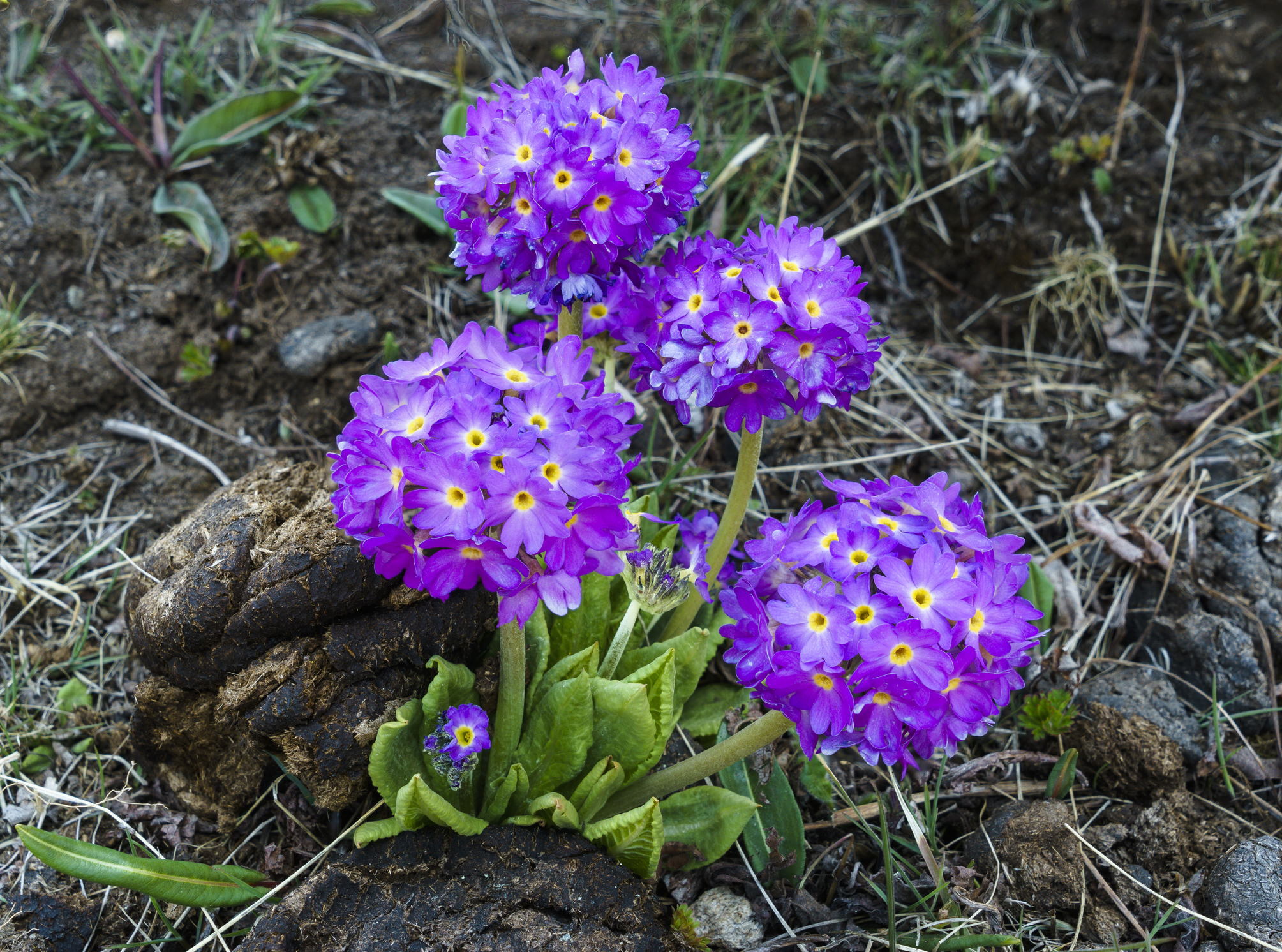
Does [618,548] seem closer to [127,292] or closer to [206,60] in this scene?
[127,292]

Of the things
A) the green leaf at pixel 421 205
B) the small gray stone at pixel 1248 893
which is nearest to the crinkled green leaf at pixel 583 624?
the small gray stone at pixel 1248 893

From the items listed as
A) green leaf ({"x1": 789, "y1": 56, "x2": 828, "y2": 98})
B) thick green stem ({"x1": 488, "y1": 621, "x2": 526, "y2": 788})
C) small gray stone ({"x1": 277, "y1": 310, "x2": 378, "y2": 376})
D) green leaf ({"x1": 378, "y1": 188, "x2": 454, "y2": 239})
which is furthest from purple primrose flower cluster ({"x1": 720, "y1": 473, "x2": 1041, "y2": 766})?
green leaf ({"x1": 789, "y1": 56, "x2": 828, "y2": 98})

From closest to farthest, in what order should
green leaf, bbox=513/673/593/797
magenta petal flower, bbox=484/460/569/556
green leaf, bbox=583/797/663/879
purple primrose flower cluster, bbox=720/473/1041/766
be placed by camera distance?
1. magenta petal flower, bbox=484/460/569/556
2. purple primrose flower cluster, bbox=720/473/1041/766
3. green leaf, bbox=583/797/663/879
4. green leaf, bbox=513/673/593/797

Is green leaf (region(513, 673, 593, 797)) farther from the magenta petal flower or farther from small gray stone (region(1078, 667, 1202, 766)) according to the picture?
small gray stone (region(1078, 667, 1202, 766))

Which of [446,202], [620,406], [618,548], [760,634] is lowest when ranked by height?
[760,634]

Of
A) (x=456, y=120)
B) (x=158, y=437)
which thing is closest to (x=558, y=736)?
(x=158, y=437)

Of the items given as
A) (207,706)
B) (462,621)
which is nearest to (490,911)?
(462,621)
